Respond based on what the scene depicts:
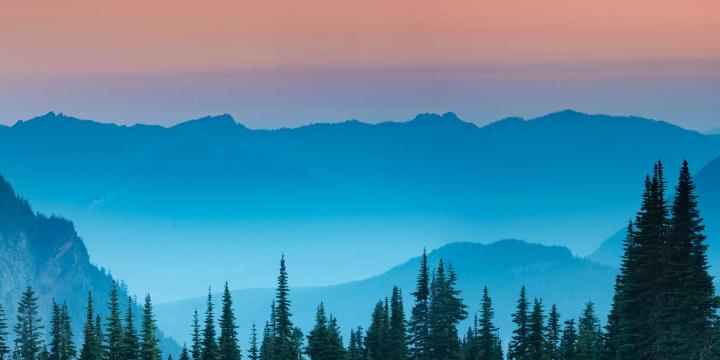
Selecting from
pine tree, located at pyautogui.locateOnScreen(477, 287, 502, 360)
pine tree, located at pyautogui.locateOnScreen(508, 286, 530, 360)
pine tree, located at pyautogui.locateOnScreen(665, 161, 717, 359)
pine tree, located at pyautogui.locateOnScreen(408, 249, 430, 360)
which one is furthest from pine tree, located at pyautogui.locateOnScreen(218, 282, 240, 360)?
pine tree, located at pyautogui.locateOnScreen(665, 161, 717, 359)

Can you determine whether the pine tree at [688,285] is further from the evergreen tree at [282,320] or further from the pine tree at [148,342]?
the pine tree at [148,342]

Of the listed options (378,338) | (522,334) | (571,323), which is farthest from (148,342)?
(571,323)

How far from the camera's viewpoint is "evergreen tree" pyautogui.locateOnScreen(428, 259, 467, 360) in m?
93.1

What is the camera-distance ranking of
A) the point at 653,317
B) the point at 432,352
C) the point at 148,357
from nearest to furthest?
the point at 653,317, the point at 432,352, the point at 148,357

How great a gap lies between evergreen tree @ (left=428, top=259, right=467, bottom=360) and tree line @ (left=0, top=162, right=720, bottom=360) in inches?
2.7

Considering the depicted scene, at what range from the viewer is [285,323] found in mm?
112938

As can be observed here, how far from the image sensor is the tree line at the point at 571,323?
6594cm

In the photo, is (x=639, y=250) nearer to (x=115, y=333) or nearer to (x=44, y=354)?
(x=115, y=333)

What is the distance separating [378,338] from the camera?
117625 mm

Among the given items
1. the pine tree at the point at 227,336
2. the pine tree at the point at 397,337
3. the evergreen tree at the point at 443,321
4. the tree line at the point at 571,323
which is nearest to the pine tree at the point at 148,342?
the tree line at the point at 571,323

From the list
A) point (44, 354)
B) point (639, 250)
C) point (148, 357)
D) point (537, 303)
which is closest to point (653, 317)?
point (639, 250)

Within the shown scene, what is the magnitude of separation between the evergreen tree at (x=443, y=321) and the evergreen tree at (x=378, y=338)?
19860mm

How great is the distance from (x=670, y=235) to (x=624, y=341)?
8.52m

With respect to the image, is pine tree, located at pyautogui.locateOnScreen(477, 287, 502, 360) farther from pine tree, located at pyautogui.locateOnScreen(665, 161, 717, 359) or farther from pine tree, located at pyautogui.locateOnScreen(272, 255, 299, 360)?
pine tree, located at pyautogui.locateOnScreen(665, 161, 717, 359)
